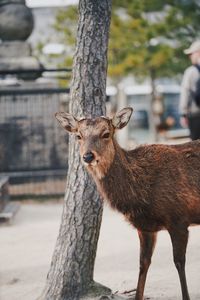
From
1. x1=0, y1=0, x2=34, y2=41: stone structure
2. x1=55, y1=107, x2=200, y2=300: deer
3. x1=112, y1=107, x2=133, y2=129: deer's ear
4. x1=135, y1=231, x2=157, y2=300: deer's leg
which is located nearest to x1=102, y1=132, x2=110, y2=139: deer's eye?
x1=55, y1=107, x2=200, y2=300: deer

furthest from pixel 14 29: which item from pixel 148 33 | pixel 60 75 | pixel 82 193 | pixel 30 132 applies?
pixel 148 33

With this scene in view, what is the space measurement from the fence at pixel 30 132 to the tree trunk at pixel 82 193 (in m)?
7.33

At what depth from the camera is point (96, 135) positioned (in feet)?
18.7

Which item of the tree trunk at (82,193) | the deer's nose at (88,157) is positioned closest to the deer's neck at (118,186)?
the deer's nose at (88,157)

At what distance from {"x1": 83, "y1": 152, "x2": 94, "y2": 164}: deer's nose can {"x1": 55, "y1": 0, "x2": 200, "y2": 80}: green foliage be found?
21646mm

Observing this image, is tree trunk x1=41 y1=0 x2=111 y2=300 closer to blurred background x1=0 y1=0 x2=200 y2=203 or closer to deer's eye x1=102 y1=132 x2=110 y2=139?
deer's eye x1=102 y1=132 x2=110 y2=139

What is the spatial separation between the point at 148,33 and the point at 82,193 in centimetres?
2274

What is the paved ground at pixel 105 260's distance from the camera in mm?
6918

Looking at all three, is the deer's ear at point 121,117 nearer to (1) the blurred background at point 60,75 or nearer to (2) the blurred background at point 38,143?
(2) the blurred background at point 38,143

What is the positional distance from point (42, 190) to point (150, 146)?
7529 mm

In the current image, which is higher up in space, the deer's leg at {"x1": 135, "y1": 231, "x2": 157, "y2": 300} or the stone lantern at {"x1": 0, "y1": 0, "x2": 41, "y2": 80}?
the stone lantern at {"x1": 0, "y1": 0, "x2": 41, "y2": 80}

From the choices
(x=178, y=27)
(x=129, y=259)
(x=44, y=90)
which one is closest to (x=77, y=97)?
(x=129, y=259)

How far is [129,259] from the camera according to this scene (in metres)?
8.08

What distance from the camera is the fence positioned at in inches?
541
